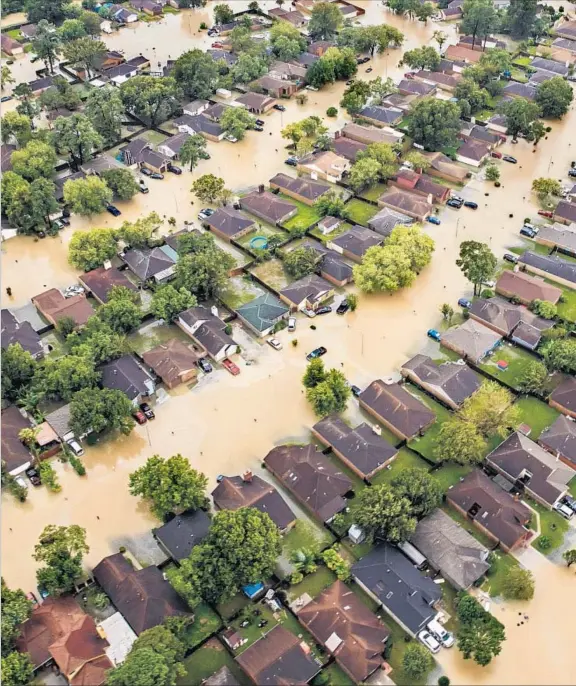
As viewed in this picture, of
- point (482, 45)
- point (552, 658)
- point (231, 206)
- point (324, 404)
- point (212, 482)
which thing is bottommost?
point (552, 658)

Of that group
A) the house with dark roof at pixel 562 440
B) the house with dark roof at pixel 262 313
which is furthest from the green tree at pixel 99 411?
the house with dark roof at pixel 562 440

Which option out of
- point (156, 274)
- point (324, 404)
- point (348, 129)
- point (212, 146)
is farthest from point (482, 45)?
point (324, 404)

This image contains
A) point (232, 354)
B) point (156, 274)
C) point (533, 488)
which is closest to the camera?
point (533, 488)

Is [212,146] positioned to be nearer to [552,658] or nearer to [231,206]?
[231,206]

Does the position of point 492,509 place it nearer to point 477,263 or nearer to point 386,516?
point 386,516

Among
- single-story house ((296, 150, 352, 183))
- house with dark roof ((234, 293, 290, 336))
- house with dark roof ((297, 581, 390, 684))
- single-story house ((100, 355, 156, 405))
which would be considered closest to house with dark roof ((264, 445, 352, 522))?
Result: house with dark roof ((297, 581, 390, 684))

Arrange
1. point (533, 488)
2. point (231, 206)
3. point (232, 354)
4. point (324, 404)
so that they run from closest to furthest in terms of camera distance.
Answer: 1. point (533, 488)
2. point (324, 404)
3. point (232, 354)
4. point (231, 206)

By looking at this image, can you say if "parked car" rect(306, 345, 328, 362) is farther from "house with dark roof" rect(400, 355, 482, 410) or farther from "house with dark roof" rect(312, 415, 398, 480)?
"house with dark roof" rect(312, 415, 398, 480)
